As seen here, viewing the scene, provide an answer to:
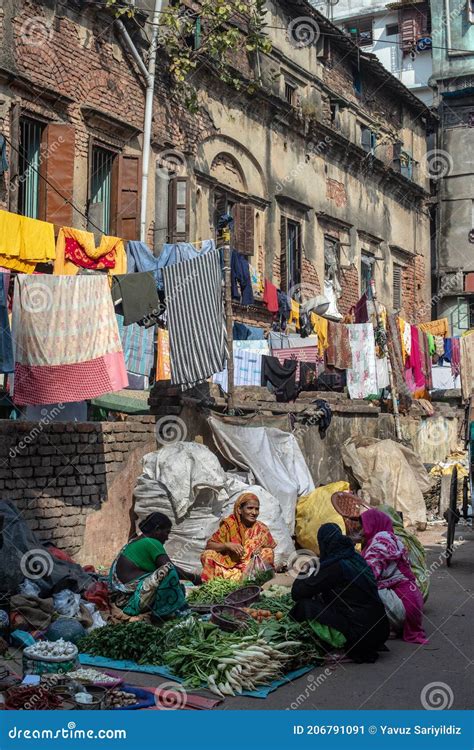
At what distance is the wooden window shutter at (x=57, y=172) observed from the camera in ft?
46.7

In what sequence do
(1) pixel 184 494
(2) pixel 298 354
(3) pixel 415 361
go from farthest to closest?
(3) pixel 415 361 → (2) pixel 298 354 → (1) pixel 184 494

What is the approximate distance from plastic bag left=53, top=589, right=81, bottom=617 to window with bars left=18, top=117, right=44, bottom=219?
797 cm

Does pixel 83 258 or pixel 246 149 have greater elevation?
pixel 246 149

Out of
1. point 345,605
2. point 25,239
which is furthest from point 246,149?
point 345,605

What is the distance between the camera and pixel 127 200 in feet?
52.0

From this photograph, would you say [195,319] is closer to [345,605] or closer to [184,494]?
[184,494]

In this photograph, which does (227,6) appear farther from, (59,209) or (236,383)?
(236,383)

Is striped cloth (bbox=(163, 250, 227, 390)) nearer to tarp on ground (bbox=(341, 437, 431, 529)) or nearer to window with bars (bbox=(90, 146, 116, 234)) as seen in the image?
window with bars (bbox=(90, 146, 116, 234))

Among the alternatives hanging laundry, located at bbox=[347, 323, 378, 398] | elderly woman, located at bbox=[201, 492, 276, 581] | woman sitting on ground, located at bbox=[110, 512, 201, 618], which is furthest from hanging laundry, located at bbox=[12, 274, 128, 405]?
hanging laundry, located at bbox=[347, 323, 378, 398]

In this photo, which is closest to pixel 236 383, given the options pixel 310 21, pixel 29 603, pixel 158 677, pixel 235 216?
pixel 235 216

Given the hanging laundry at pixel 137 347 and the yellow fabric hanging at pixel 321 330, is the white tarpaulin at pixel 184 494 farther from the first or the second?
the yellow fabric hanging at pixel 321 330

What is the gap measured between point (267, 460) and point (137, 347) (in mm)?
2558

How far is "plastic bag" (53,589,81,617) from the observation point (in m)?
7.24

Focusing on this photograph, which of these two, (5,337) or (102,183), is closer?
(5,337)
